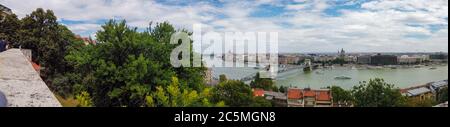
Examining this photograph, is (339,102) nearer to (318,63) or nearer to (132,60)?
(318,63)

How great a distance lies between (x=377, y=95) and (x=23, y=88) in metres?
11.7

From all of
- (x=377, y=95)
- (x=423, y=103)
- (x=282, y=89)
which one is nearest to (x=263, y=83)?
(x=282, y=89)

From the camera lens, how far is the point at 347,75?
82.3 feet

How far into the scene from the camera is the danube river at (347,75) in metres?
19.1

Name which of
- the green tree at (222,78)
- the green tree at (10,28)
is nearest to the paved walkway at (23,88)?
the green tree at (10,28)

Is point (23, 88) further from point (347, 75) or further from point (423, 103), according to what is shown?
point (347, 75)

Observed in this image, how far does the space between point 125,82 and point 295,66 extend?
17304 millimetres

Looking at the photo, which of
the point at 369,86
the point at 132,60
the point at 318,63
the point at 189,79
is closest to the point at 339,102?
the point at 369,86

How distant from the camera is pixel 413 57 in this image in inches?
795

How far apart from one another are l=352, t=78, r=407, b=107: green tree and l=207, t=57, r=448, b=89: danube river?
196 centimetres

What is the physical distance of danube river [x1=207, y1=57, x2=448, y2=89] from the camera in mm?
19141

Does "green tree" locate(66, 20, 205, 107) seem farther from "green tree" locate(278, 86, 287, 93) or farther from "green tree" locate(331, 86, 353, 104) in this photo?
"green tree" locate(278, 86, 287, 93)

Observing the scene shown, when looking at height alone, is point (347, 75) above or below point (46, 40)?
below

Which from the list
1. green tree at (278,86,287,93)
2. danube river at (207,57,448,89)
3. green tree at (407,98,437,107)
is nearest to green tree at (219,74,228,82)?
danube river at (207,57,448,89)
